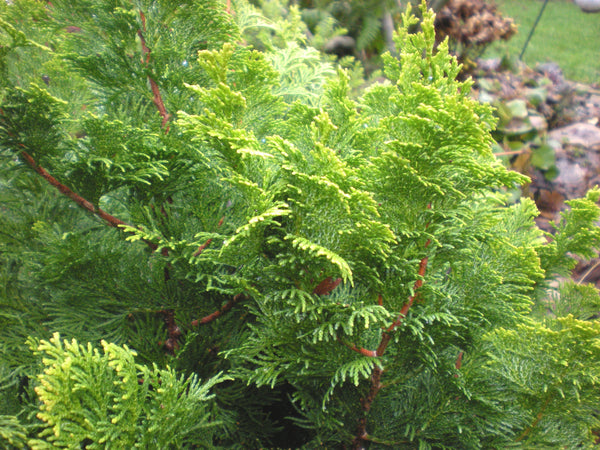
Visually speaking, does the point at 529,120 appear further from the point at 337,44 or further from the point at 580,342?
the point at 580,342

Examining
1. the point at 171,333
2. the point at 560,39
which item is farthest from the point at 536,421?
the point at 560,39

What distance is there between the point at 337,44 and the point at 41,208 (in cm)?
365

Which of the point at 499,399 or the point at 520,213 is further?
the point at 520,213

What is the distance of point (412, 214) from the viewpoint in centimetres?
85

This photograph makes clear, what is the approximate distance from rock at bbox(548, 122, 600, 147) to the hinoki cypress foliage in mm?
2895

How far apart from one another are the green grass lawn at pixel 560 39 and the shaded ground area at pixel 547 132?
41.9 inches

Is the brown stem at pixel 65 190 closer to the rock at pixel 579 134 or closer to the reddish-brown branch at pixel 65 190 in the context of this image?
the reddish-brown branch at pixel 65 190

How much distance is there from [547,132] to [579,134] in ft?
0.82

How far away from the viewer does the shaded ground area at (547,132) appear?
318 centimetres

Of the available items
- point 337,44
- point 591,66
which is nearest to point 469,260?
point 337,44

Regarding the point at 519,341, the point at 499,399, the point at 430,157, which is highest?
the point at 430,157

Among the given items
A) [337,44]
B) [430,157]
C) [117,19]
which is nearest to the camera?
[430,157]

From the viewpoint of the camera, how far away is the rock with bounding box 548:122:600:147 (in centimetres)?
348

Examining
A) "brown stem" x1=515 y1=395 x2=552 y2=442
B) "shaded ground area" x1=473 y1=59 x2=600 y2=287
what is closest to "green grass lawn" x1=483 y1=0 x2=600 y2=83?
"shaded ground area" x1=473 y1=59 x2=600 y2=287
